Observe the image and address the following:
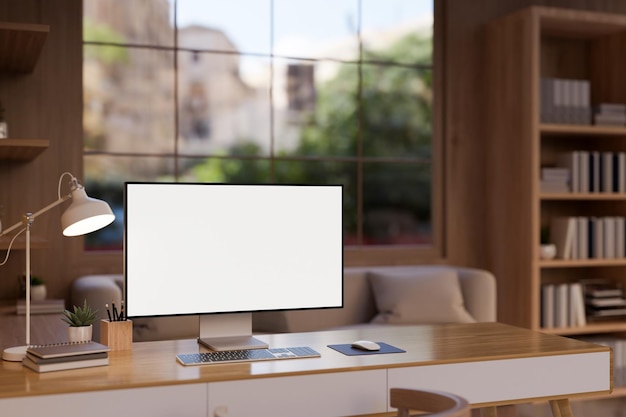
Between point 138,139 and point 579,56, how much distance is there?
12.7 meters

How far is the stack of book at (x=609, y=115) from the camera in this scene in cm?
538

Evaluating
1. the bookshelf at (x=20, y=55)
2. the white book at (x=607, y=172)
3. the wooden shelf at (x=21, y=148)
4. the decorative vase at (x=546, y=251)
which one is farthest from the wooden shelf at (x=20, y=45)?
the white book at (x=607, y=172)

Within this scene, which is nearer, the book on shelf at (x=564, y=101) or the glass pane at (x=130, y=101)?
the book on shelf at (x=564, y=101)

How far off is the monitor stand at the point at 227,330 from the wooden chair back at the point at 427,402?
49cm

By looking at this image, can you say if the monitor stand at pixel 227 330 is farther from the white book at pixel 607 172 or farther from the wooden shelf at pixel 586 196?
the white book at pixel 607 172

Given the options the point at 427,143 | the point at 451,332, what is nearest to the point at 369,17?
the point at 427,143

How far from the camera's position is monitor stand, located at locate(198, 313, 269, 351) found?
2594mm

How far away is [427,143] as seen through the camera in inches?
842

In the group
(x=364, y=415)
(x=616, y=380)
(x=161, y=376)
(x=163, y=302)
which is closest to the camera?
(x=161, y=376)

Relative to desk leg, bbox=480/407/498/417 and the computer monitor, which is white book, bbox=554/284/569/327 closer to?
desk leg, bbox=480/407/498/417

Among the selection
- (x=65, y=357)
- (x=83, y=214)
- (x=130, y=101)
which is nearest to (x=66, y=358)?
(x=65, y=357)

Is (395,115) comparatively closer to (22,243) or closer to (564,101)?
(564,101)

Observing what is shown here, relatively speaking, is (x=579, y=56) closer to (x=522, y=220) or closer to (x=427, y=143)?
(x=522, y=220)

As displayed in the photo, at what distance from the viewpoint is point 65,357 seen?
7.38 ft
